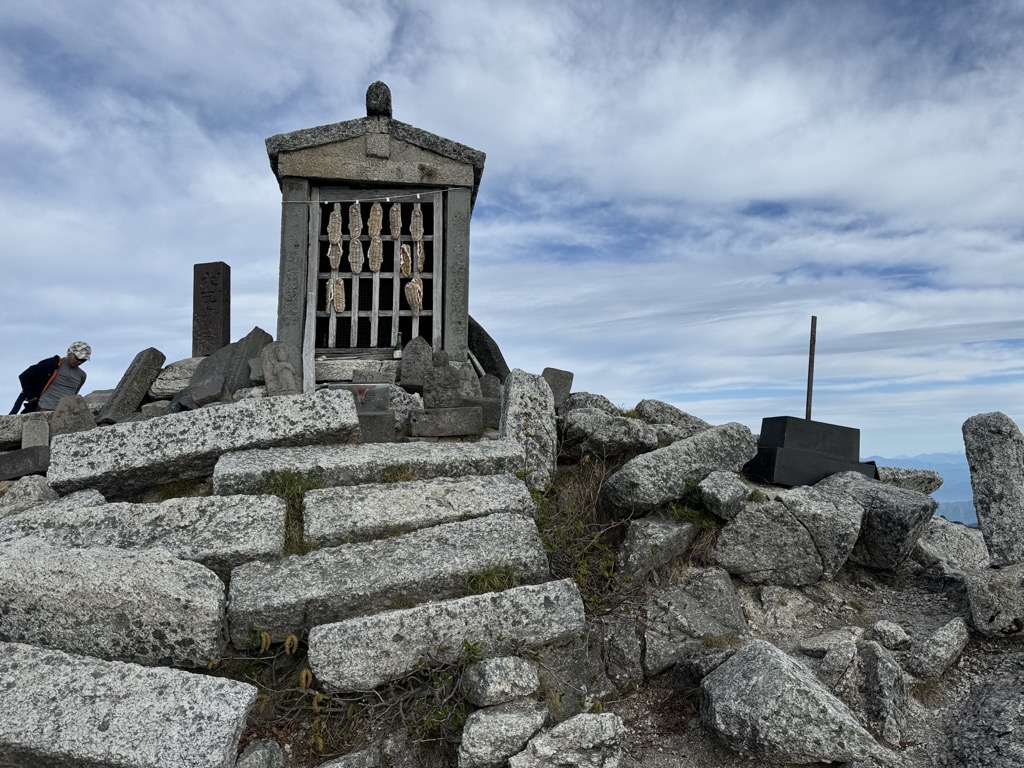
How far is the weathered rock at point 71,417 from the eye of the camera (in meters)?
8.54

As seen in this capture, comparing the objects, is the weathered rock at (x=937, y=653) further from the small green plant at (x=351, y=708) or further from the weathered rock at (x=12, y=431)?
the weathered rock at (x=12, y=431)

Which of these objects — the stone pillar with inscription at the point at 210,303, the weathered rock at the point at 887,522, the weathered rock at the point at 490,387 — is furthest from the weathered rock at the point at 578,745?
the stone pillar with inscription at the point at 210,303

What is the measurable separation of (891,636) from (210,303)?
9.02 metres

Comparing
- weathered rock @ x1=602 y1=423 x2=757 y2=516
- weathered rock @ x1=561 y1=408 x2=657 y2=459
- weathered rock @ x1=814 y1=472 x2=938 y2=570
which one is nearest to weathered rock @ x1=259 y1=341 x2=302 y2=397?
weathered rock @ x1=561 y1=408 x2=657 y2=459

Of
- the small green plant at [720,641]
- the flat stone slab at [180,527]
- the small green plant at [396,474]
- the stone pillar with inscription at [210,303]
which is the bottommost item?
the small green plant at [720,641]

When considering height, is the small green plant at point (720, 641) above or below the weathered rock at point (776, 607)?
below

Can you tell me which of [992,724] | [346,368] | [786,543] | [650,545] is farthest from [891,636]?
[346,368]

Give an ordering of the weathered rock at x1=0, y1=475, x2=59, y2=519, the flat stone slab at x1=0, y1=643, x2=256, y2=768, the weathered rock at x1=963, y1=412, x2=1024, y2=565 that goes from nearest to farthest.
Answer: the flat stone slab at x1=0, y1=643, x2=256, y2=768
the weathered rock at x1=963, y1=412, x2=1024, y2=565
the weathered rock at x1=0, y1=475, x2=59, y2=519

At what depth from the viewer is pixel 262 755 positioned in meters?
4.11

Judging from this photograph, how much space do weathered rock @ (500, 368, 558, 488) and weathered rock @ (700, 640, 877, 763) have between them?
2.42 m

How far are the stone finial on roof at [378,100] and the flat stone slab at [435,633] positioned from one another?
283 inches

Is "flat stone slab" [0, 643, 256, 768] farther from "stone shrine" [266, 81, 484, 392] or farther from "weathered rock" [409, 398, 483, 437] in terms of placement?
"stone shrine" [266, 81, 484, 392]

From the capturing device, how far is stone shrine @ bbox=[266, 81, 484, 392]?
978cm

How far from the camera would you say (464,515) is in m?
5.38
